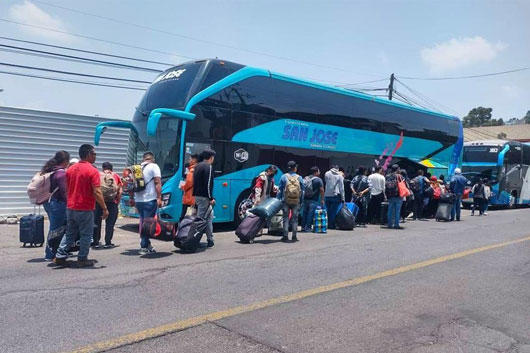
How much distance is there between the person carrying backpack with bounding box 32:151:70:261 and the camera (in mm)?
6914

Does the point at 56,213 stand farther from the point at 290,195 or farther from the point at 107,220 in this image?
the point at 290,195

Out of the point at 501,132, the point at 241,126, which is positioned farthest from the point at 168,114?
the point at 501,132

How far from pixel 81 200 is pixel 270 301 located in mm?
3203

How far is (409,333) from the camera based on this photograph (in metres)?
4.20

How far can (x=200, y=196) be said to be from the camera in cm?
811

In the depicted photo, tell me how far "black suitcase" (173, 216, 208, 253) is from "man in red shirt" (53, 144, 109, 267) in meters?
1.63

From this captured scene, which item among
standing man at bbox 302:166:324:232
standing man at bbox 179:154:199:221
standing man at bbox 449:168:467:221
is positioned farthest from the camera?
standing man at bbox 449:168:467:221

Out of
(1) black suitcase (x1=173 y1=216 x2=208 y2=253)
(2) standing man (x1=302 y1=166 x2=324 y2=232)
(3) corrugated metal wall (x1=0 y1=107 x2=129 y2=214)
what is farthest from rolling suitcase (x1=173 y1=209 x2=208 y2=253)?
(3) corrugated metal wall (x1=0 y1=107 x2=129 y2=214)

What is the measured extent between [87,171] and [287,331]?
12.7ft

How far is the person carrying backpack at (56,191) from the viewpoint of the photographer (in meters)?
6.91

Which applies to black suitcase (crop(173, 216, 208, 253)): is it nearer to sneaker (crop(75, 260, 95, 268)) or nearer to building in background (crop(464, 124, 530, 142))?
sneaker (crop(75, 260, 95, 268))

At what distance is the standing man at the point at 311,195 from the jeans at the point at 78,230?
220 inches

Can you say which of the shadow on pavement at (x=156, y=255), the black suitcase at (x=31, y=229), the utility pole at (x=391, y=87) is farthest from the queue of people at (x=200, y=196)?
the utility pole at (x=391, y=87)

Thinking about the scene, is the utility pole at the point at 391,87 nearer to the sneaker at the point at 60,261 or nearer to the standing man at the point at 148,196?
the standing man at the point at 148,196
